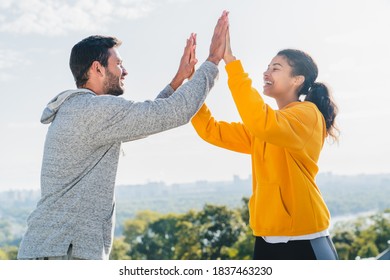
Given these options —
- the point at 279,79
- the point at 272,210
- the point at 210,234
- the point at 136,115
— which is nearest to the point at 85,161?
the point at 136,115

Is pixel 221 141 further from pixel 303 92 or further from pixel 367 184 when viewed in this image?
pixel 367 184

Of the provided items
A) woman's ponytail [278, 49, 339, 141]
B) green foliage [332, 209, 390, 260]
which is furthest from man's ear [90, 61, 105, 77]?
green foliage [332, 209, 390, 260]

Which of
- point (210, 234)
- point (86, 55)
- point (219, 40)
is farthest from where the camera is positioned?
point (210, 234)

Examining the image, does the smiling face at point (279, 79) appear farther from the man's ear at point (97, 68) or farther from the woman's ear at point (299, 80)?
the man's ear at point (97, 68)

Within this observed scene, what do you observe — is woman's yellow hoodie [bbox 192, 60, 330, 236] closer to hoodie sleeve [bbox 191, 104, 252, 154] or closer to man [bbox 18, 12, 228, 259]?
man [bbox 18, 12, 228, 259]

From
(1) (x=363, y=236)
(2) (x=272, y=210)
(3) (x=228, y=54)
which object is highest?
(3) (x=228, y=54)

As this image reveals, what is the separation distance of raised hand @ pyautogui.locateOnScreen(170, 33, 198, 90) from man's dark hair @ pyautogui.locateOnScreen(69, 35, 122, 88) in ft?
1.89

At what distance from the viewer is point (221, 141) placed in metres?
3.38

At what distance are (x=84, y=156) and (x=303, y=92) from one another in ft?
4.48

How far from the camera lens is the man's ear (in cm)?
292

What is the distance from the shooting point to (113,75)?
9.75 ft

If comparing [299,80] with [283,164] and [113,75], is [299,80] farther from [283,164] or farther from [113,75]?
[113,75]

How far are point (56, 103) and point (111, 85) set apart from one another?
1.15 ft
